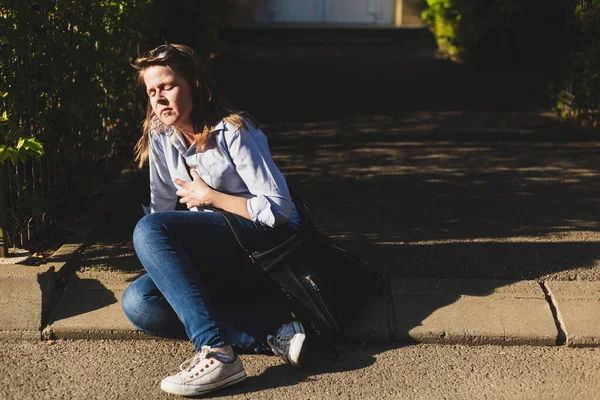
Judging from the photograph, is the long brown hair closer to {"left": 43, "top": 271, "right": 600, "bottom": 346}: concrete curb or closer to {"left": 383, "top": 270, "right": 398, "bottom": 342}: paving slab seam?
{"left": 43, "top": 271, "right": 600, "bottom": 346}: concrete curb

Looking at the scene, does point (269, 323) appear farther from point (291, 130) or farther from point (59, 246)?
point (291, 130)

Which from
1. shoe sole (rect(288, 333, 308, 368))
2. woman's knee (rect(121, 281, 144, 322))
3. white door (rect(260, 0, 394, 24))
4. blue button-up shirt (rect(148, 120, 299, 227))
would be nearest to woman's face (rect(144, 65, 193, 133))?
blue button-up shirt (rect(148, 120, 299, 227))

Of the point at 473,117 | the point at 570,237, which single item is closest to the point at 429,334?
the point at 570,237

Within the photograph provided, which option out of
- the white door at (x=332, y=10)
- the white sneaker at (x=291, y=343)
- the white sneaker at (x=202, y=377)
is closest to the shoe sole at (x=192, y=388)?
the white sneaker at (x=202, y=377)

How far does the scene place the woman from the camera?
377 cm

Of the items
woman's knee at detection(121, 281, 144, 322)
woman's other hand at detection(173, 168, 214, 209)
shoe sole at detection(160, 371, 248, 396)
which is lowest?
shoe sole at detection(160, 371, 248, 396)

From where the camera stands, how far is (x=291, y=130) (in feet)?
27.0

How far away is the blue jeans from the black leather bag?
0.27ft

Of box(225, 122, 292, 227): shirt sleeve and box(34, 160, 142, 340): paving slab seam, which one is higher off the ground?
box(225, 122, 292, 227): shirt sleeve

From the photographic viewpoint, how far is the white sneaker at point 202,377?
3521mm

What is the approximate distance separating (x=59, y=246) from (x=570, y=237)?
116 inches

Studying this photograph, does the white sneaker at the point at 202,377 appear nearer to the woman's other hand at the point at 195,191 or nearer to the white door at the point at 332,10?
the woman's other hand at the point at 195,191

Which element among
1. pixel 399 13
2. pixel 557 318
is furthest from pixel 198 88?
pixel 399 13

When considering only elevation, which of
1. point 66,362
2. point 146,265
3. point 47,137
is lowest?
point 66,362
